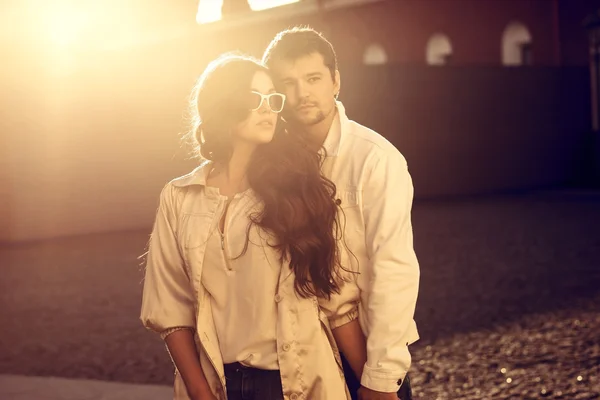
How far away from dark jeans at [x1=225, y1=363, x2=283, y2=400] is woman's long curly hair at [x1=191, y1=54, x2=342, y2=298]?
0.72ft

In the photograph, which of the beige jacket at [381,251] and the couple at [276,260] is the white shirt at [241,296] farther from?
the beige jacket at [381,251]

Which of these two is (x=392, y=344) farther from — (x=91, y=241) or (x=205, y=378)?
(x=91, y=241)

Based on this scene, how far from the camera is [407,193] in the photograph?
7.97ft

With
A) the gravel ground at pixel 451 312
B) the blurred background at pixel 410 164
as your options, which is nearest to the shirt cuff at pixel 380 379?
the blurred background at pixel 410 164

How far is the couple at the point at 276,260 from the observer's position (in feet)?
7.61

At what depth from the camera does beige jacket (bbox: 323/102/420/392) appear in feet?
7.61

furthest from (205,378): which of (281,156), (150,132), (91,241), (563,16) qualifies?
(563,16)

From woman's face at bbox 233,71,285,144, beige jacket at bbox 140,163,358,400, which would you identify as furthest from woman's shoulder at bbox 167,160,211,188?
woman's face at bbox 233,71,285,144

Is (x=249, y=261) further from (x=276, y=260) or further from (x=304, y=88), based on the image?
(x=304, y=88)

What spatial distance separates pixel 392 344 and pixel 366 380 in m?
0.11

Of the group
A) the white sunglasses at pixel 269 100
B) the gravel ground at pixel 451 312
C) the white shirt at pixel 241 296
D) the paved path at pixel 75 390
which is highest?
the white sunglasses at pixel 269 100

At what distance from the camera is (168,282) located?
250 cm

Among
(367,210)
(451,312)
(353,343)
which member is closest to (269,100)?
(367,210)

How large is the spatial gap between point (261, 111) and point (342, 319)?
541 mm
